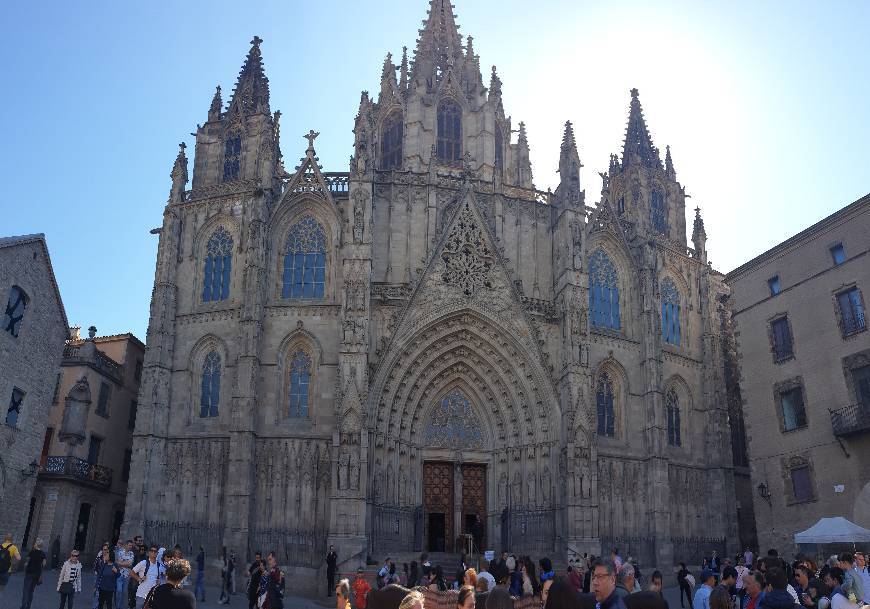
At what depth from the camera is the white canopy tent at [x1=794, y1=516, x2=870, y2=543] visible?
2275 centimetres

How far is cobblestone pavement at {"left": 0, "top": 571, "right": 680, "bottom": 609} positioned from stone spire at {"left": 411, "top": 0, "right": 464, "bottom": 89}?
2547cm

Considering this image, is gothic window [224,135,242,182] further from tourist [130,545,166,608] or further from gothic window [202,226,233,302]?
tourist [130,545,166,608]

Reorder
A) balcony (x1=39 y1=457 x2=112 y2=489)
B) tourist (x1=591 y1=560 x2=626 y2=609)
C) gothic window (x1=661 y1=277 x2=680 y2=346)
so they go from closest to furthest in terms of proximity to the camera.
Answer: tourist (x1=591 y1=560 x2=626 y2=609) < balcony (x1=39 y1=457 x2=112 y2=489) < gothic window (x1=661 y1=277 x2=680 y2=346)

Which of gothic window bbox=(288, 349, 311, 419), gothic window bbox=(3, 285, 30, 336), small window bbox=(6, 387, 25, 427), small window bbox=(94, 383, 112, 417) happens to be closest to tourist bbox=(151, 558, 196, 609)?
gothic window bbox=(3, 285, 30, 336)

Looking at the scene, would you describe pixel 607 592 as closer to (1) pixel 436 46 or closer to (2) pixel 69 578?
(2) pixel 69 578

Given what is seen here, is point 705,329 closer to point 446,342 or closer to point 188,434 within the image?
point 446,342

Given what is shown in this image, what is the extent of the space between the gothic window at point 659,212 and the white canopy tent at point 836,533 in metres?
19.6

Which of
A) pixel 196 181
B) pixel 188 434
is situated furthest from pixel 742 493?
pixel 196 181

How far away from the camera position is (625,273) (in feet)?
122

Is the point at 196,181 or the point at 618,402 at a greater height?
the point at 196,181

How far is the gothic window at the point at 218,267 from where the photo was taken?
33906 mm

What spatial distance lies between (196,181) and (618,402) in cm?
2143

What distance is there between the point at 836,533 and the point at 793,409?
9222 mm

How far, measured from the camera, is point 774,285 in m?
33.4
